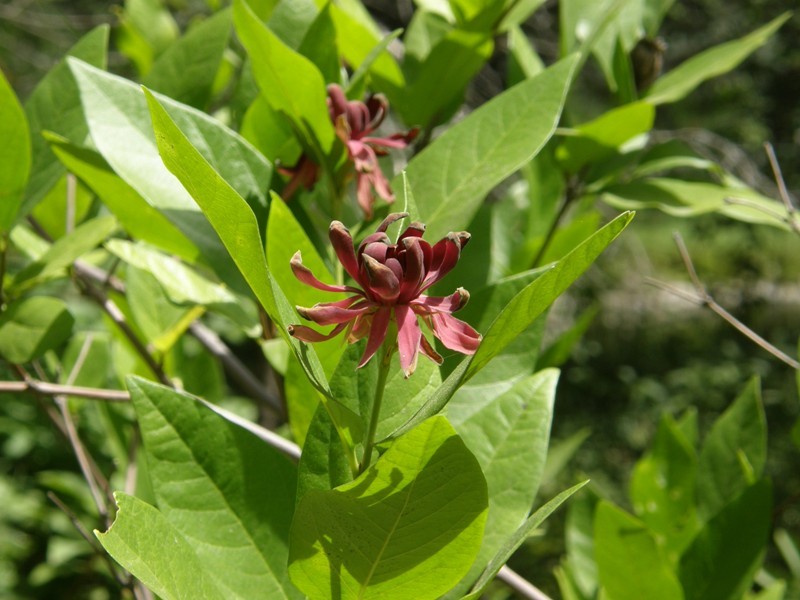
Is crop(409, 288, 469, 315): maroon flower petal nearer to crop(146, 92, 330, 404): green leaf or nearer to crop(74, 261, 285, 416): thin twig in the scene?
crop(146, 92, 330, 404): green leaf

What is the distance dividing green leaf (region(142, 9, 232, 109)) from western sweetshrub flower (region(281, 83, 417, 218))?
0.19 meters

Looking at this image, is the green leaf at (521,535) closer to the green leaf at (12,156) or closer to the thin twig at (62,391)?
the thin twig at (62,391)

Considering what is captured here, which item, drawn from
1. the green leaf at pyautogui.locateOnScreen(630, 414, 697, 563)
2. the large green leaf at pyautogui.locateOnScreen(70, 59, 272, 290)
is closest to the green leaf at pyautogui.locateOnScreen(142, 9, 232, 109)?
the large green leaf at pyautogui.locateOnScreen(70, 59, 272, 290)

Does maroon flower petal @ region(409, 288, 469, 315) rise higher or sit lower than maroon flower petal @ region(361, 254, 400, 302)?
lower

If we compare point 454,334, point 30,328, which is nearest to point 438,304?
point 454,334

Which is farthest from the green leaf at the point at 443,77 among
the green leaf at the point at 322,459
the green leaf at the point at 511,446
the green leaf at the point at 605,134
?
the green leaf at the point at 322,459

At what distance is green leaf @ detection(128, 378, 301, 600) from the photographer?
60 cm

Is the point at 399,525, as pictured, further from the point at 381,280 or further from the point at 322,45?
the point at 322,45

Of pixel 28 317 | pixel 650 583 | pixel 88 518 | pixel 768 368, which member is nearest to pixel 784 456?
pixel 768 368

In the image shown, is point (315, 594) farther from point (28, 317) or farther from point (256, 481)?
→ point (28, 317)

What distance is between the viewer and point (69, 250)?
0.80m

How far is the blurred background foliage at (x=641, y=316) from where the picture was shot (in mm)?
3572

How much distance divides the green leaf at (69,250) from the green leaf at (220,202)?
34cm

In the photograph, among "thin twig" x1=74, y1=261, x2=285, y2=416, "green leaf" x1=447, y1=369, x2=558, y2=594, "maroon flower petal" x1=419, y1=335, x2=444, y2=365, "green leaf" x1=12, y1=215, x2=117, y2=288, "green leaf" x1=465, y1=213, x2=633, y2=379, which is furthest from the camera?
"thin twig" x1=74, y1=261, x2=285, y2=416
